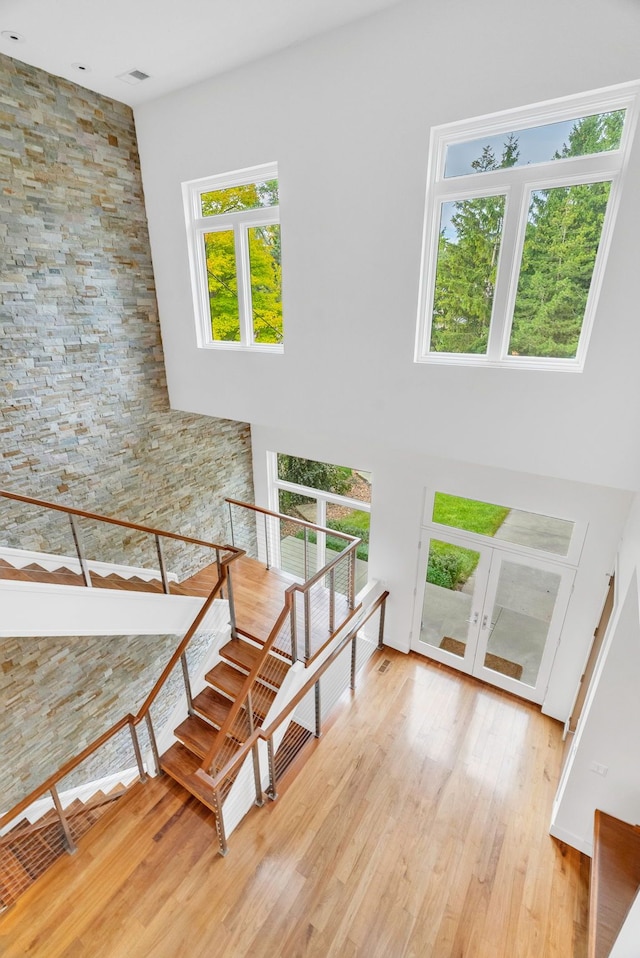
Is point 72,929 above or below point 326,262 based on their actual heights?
below

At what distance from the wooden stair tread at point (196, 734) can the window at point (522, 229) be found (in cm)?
407

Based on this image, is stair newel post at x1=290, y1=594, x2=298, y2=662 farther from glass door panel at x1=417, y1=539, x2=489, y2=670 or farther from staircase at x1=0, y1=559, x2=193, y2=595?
glass door panel at x1=417, y1=539, x2=489, y2=670

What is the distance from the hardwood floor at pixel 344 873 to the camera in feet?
9.35

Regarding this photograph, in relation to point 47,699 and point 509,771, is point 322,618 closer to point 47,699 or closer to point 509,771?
point 509,771

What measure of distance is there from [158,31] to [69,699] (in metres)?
5.65

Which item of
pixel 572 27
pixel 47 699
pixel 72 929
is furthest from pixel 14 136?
pixel 72 929

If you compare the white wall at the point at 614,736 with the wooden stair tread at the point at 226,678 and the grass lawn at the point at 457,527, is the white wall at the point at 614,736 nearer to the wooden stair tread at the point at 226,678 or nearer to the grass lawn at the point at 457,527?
the grass lawn at the point at 457,527

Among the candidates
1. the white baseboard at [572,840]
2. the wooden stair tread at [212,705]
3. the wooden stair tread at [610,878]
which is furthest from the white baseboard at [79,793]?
the wooden stair tread at [610,878]

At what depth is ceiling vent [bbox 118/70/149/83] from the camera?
341 cm

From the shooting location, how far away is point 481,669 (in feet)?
17.1

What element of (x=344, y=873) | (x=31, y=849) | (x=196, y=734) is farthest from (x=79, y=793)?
(x=344, y=873)

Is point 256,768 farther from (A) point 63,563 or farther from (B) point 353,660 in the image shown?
→ (A) point 63,563

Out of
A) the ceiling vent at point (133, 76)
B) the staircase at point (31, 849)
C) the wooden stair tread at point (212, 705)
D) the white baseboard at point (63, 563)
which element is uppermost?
the ceiling vent at point (133, 76)

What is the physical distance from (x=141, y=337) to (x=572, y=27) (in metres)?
4.03
